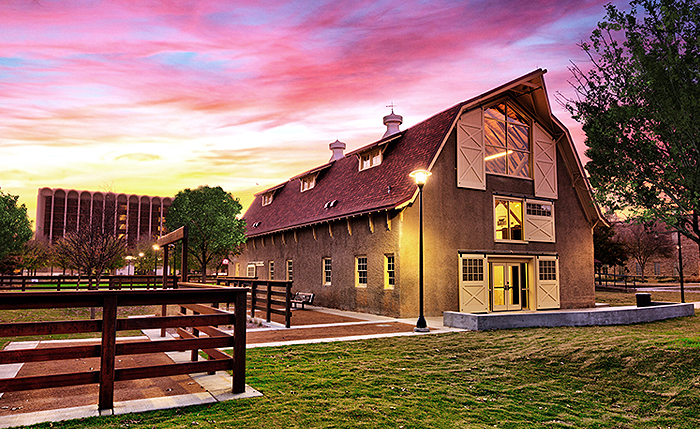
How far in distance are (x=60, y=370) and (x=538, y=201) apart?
18.7 m

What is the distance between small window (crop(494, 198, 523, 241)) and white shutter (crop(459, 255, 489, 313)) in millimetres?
2160

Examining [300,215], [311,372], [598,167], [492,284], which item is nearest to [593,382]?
[311,372]

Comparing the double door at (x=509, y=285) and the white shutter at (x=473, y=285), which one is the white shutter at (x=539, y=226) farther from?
the white shutter at (x=473, y=285)

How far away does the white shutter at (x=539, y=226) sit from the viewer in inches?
809

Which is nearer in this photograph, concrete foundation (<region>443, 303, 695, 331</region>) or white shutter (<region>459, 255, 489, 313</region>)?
concrete foundation (<region>443, 303, 695, 331</region>)

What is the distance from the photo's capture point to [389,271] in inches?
714

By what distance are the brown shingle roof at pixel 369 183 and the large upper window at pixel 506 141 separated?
235cm

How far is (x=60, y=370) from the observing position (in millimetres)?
7941

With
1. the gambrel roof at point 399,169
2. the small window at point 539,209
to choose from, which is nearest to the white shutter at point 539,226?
the small window at point 539,209

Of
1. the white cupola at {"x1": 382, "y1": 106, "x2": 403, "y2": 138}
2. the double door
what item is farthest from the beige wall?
the white cupola at {"x1": 382, "y1": 106, "x2": 403, "y2": 138}

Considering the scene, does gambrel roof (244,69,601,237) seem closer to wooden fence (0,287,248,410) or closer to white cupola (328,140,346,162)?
white cupola (328,140,346,162)

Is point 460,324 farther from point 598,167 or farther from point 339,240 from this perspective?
point 339,240

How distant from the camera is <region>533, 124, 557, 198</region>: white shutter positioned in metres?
21.0

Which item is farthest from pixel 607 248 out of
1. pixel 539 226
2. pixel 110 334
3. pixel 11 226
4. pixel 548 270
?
pixel 11 226
